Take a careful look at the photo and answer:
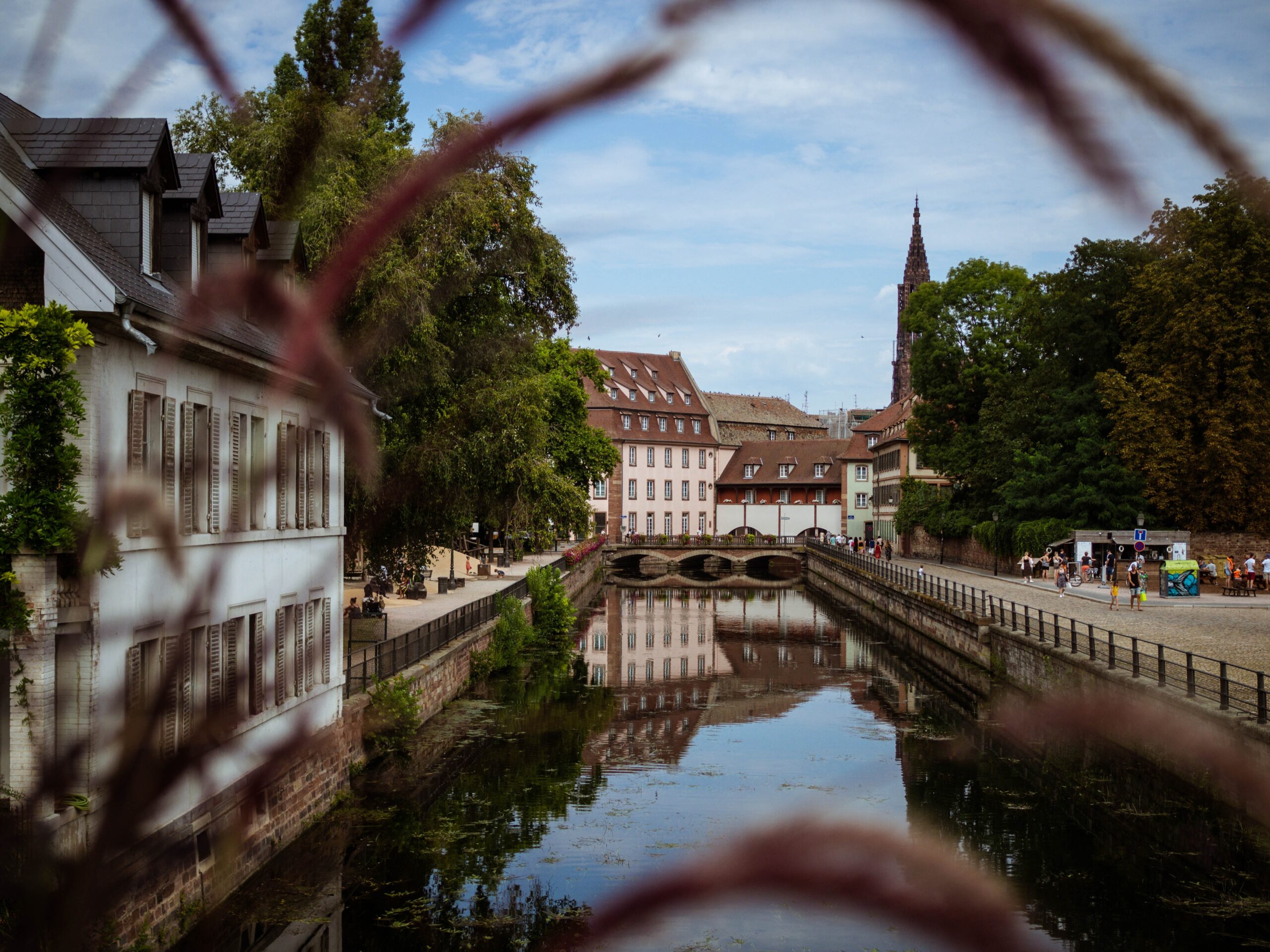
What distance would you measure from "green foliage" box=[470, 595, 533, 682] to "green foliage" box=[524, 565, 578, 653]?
3387 mm

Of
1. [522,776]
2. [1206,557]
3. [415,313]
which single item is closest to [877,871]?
[415,313]

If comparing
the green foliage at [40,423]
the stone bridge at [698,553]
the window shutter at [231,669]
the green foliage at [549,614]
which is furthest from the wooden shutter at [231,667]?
the stone bridge at [698,553]

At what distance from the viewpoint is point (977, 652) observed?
28656mm

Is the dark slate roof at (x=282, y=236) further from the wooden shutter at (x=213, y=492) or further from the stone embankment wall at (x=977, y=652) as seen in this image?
the stone embankment wall at (x=977, y=652)

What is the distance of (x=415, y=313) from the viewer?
187 centimetres

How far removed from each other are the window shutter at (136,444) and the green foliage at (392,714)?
1362 cm

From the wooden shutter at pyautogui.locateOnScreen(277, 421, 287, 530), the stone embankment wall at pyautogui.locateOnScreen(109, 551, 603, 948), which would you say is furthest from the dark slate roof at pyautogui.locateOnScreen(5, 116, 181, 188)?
the stone embankment wall at pyautogui.locateOnScreen(109, 551, 603, 948)

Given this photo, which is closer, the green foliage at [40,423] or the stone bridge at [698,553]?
the green foliage at [40,423]

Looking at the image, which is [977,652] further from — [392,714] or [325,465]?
[325,465]

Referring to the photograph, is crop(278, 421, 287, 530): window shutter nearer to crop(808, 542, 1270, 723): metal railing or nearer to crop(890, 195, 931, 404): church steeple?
crop(808, 542, 1270, 723): metal railing

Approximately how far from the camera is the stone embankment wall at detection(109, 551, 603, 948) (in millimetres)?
1092

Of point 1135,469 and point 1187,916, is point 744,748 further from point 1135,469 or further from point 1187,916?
point 1135,469

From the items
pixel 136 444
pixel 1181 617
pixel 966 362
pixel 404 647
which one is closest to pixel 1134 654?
pixel 1181 617

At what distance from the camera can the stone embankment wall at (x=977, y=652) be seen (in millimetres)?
16031
